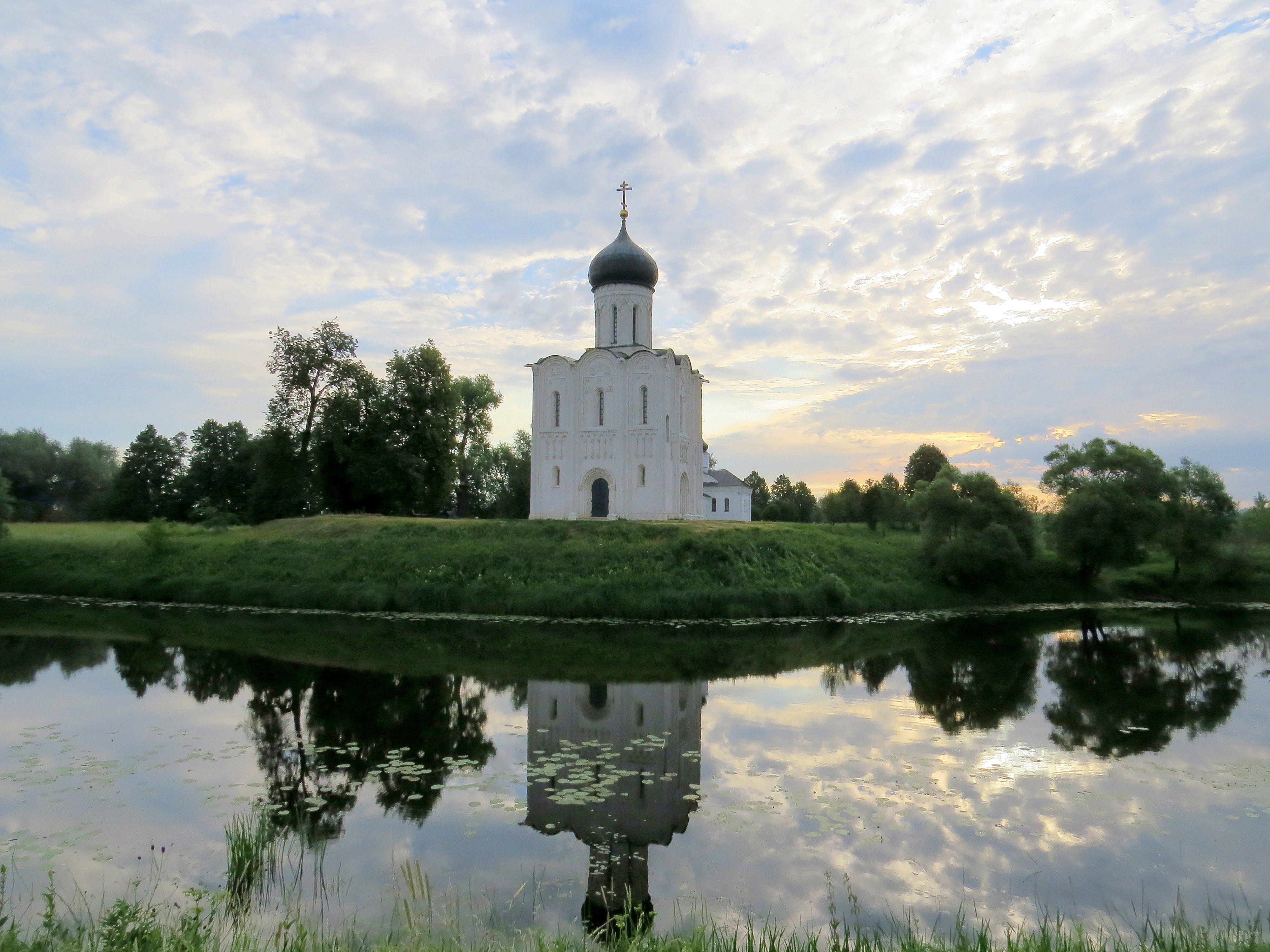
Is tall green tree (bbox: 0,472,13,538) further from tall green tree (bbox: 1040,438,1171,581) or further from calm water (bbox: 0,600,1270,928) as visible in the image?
tall green tree (bbox: 1040,438,1171,581)

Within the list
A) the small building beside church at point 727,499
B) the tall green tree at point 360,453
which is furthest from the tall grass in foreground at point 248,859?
the small building beside church at point 727,499

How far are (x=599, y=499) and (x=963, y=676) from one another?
20.3 m

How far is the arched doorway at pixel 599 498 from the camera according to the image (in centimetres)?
3328

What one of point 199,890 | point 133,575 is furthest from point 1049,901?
point 133,575

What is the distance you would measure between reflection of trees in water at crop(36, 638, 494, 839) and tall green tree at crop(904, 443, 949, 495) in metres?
46.6

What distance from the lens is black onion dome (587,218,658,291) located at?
33.8 meters


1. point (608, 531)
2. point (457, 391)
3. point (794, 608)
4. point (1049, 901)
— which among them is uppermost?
point (457, 391)

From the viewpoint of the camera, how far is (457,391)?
40.4 m

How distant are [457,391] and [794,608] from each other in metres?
24.0

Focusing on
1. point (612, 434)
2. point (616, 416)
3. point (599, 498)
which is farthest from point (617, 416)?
point (599, 498)

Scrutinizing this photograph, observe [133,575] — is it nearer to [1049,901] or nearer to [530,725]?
[530,725]

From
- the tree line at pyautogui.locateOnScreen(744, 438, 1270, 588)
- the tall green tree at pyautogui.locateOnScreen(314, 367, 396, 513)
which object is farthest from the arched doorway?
the tree line at pyautogui.locateOnScreen(744, 438, 1270, 588)

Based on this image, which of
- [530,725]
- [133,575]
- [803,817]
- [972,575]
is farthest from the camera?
[972,575]

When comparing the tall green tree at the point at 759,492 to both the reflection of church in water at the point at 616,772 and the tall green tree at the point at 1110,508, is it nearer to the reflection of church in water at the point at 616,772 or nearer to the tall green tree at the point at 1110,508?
the tall green tree at the point at 1110,508
